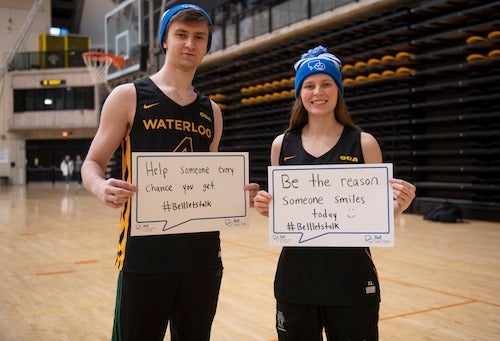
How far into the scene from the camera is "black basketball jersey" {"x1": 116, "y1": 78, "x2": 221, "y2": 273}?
5.73 feet

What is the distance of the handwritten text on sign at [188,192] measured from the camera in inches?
69.0

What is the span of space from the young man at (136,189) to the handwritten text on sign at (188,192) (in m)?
0.04

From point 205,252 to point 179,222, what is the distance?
15 cm

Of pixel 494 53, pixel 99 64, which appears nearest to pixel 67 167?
pixel 99 64

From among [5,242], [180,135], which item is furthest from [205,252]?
[5,242]

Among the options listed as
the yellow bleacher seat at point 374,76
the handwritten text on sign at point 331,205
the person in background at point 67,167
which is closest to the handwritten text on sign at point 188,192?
the handwritten text on sign at point 331,205

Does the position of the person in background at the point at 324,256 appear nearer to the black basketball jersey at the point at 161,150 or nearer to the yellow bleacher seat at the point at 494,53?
the black basketball jersey at the point at 161,150

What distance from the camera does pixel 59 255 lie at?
6086 mm

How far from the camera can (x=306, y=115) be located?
6.43ft

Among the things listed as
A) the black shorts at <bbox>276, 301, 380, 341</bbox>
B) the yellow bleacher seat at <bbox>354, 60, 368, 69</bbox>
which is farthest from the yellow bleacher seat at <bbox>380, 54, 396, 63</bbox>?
the black shorts at <bbox>276, 301, 380, 341</bbox>

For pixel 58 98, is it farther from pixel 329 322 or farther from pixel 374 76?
pixel 329 322

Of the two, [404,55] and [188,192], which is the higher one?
[404,55]

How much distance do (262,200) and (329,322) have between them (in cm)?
48

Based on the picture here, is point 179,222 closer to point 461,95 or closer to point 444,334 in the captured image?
point 444,334
